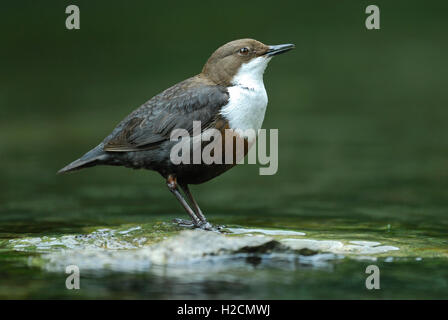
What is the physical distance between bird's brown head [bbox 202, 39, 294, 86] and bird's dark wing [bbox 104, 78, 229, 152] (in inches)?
5.9

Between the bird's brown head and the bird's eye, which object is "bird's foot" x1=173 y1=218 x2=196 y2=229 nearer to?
the bird's brown head

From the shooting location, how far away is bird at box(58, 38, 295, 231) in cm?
588

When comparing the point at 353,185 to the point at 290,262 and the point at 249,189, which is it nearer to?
the point at 249,189

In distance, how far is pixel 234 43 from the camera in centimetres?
627

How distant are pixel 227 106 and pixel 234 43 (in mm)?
670

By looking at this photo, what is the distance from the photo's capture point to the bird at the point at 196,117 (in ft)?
19.3

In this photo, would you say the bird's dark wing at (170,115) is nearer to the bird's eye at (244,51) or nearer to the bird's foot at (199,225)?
the bird's eye at (244,51)

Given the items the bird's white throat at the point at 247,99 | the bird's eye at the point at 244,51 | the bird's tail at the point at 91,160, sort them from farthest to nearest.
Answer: the bird's eye at the point at 244,51 < the bird's tail at the point at 91,160 < the bird's white throat at the point at 247,99

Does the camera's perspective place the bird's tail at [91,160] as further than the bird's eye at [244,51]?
No

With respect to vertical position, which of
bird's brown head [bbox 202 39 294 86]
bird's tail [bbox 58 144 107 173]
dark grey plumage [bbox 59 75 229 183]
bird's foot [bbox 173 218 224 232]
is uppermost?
bird's brown head [bbox 202 39 294 86]

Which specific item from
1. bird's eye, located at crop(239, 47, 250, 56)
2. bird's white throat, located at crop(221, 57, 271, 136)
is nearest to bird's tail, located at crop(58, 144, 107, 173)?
bird's white throat, located at crop(221, 57, 271, 136)

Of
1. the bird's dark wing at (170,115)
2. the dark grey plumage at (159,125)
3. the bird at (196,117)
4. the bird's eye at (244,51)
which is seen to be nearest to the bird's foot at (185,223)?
the bird at (196,117)

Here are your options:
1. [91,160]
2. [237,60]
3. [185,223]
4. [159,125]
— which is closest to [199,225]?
[185,223]

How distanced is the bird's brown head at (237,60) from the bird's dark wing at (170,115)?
0.15 metres
